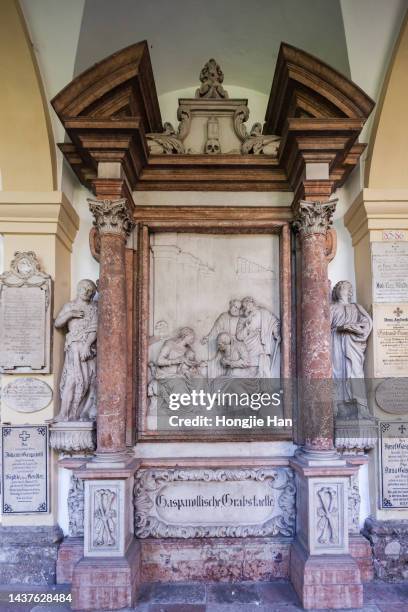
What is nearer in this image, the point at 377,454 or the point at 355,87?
the point at 355,87

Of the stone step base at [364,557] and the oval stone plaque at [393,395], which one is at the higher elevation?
the oval stone plaque at [393,395]

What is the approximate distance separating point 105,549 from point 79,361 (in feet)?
5.49

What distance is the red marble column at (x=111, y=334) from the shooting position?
14.2 feet

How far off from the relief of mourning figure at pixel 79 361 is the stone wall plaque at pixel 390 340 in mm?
2781

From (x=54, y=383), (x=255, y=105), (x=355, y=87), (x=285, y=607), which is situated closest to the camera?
(x=285, y=607)

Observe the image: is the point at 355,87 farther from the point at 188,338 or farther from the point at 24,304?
the point at 24,304

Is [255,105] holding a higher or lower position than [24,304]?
higher

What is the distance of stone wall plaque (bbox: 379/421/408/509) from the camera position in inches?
189

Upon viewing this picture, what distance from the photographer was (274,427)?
192 inches

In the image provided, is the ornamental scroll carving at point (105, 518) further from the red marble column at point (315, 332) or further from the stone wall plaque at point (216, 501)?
the red marble column at point (315, 332)

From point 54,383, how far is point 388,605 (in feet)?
11.6

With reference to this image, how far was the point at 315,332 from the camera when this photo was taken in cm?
443

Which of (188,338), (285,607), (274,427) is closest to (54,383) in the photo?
(188,338)

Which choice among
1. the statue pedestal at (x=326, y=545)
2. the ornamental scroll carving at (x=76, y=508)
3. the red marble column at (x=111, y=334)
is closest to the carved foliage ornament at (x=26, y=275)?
the red marble column at (x=111, y=334)
